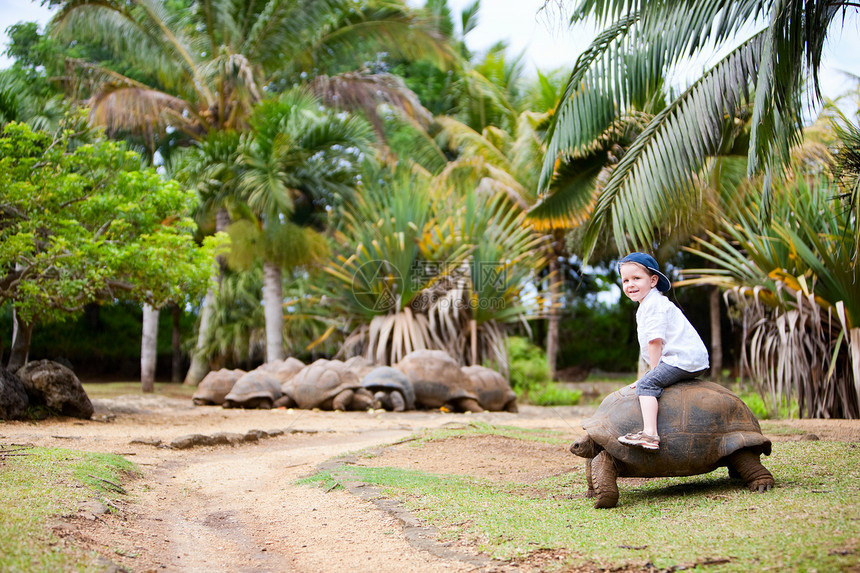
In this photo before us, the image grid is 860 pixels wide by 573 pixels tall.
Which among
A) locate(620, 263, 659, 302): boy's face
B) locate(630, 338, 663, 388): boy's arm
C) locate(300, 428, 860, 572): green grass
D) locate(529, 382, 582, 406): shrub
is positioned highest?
locate(620, 263, 659, 302): boy's face

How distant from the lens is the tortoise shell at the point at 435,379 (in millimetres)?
12227

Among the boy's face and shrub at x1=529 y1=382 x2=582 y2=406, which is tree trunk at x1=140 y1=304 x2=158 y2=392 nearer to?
shrub at x1=529 y1=382 x2=582 y2=406

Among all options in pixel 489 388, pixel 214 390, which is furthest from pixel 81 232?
pixel 489 388

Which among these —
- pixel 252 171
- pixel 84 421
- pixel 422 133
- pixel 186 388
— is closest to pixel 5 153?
pixel 84 421

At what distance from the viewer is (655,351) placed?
152 inches

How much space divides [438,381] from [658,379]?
8.58 metres

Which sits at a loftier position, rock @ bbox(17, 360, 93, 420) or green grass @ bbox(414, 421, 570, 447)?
rock @ bbox(17, 360, 93, 420)

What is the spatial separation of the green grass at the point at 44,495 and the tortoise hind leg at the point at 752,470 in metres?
3.23

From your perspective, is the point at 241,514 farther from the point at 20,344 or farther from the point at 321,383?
the point at 321,383

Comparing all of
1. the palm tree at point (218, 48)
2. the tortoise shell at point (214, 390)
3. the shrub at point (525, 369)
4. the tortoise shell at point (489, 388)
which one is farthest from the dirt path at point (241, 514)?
the palm tree at point (218, 48)

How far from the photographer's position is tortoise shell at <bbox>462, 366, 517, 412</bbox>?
12.5 metres

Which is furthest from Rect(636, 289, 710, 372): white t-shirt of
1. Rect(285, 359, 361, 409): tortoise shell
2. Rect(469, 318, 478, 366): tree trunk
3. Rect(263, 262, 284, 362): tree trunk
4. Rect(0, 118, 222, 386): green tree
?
Rect(263, 262, 284, 362): tree trunk

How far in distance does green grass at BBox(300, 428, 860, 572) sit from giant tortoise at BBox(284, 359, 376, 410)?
6983 millimetres

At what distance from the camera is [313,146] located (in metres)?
14.3
